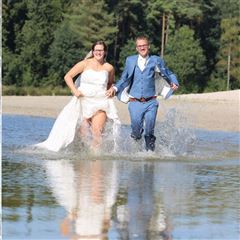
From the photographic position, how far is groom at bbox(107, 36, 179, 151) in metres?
12.5

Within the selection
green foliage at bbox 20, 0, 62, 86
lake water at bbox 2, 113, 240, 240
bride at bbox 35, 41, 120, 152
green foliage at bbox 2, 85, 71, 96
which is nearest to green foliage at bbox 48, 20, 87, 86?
green foliage at bbox 20, 0, 62, 86

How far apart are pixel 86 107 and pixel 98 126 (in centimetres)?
42

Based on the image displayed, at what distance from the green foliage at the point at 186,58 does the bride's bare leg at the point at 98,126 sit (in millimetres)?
65317

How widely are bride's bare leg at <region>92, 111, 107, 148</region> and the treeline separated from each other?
63.1 meters

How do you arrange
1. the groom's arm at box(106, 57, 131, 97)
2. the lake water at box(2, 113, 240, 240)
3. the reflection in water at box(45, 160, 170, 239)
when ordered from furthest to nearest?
the groom's arm at box(106, 57, 131, 97), the lake water at box(2, 113, 240, 240), the reflection in water at box(45, 160, 170, 239)

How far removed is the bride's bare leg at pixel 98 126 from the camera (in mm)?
12284

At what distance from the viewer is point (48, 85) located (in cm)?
7856

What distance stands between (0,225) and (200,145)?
368 inches

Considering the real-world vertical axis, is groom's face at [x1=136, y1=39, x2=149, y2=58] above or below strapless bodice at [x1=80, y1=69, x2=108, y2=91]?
above

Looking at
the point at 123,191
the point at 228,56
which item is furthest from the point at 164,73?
the point at 228,56

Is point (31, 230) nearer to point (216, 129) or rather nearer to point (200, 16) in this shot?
point (216, 129)

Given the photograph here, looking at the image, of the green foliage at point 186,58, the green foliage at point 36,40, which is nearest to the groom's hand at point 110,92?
the green foliage at point 186,58

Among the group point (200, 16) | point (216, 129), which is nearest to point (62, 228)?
point (216, 129)

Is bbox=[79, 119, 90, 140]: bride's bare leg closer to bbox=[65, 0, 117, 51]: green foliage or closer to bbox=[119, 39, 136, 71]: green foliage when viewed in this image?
bbox=[65, 0, 117, 51]: green foliage
